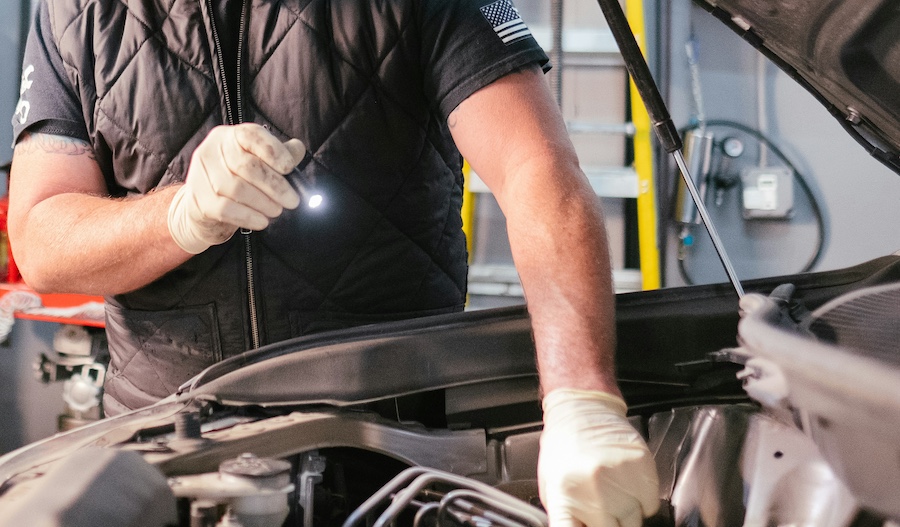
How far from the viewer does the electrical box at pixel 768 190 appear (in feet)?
6.94

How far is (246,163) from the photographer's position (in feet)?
2.64

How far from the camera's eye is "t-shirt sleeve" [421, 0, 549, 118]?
1.01m

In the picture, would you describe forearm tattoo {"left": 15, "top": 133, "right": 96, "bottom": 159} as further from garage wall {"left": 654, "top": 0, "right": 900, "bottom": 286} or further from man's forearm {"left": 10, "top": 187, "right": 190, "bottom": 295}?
garage wall {"left": 654, "top": 0, "right": 900, "bottom": 286}

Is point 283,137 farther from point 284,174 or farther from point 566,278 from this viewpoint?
point 566,278

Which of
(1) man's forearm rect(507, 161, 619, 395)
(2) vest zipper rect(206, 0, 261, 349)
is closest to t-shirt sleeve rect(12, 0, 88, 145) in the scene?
(2) vest zipper rect(206, 0, 261, 349)

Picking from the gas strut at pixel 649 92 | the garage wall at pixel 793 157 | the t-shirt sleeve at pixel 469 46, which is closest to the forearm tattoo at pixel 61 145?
the t-shirt sleeve at pixel 469 46

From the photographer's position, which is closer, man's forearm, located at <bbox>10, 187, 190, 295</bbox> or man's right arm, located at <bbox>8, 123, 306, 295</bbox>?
man's right arm, located at <bbox>8, 123, 306, 295</bbox>

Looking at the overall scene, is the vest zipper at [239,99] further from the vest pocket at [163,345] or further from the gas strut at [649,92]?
the gas strut at [649,92]

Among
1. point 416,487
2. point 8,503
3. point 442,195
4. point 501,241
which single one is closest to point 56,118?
point 442,195

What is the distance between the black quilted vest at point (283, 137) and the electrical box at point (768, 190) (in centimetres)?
132

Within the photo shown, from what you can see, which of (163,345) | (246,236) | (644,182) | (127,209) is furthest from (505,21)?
(644,182)

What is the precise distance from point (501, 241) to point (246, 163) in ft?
4.95

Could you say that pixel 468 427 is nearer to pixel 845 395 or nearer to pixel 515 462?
pixel 515 462

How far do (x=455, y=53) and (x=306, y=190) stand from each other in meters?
0.29
